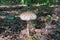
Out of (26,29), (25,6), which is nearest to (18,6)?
(25,6)

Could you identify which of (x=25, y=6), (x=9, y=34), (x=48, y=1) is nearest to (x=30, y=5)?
(x=25, y=6)

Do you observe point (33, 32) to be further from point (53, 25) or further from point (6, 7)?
point (6, 7)

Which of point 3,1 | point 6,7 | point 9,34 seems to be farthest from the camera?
point 3,1

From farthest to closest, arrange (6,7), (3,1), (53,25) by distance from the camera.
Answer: (3,1)
(6,7)
(53,25)

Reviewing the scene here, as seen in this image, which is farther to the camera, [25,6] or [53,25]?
[25,6]

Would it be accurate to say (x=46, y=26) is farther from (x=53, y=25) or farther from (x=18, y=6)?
(x=18, y=6)

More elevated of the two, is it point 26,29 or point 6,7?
point 6,7

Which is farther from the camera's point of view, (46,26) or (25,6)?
(25,6)

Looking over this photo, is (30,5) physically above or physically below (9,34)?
above

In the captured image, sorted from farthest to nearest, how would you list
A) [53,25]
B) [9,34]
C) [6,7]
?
1. [6,7]
2. [53,25]
3. [9,34]
